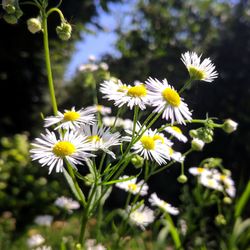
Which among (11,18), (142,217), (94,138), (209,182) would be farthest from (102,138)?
(209,182)

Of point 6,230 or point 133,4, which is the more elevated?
point 133,4

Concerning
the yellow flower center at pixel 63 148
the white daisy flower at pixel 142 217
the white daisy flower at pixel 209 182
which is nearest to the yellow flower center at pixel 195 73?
the yellow flower center at pixel 63 148

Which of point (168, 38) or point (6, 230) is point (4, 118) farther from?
point (6, 230)

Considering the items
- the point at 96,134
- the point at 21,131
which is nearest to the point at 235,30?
the point at 21,131

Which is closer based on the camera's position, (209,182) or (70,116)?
(70,116)

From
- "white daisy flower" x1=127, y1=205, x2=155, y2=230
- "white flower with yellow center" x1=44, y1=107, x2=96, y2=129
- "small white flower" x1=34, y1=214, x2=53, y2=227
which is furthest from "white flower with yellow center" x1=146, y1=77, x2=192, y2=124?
"small white flower" x1=34, y1=214, x2=53, y2=227

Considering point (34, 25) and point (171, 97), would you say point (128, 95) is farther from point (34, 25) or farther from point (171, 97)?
point (34, 25)
